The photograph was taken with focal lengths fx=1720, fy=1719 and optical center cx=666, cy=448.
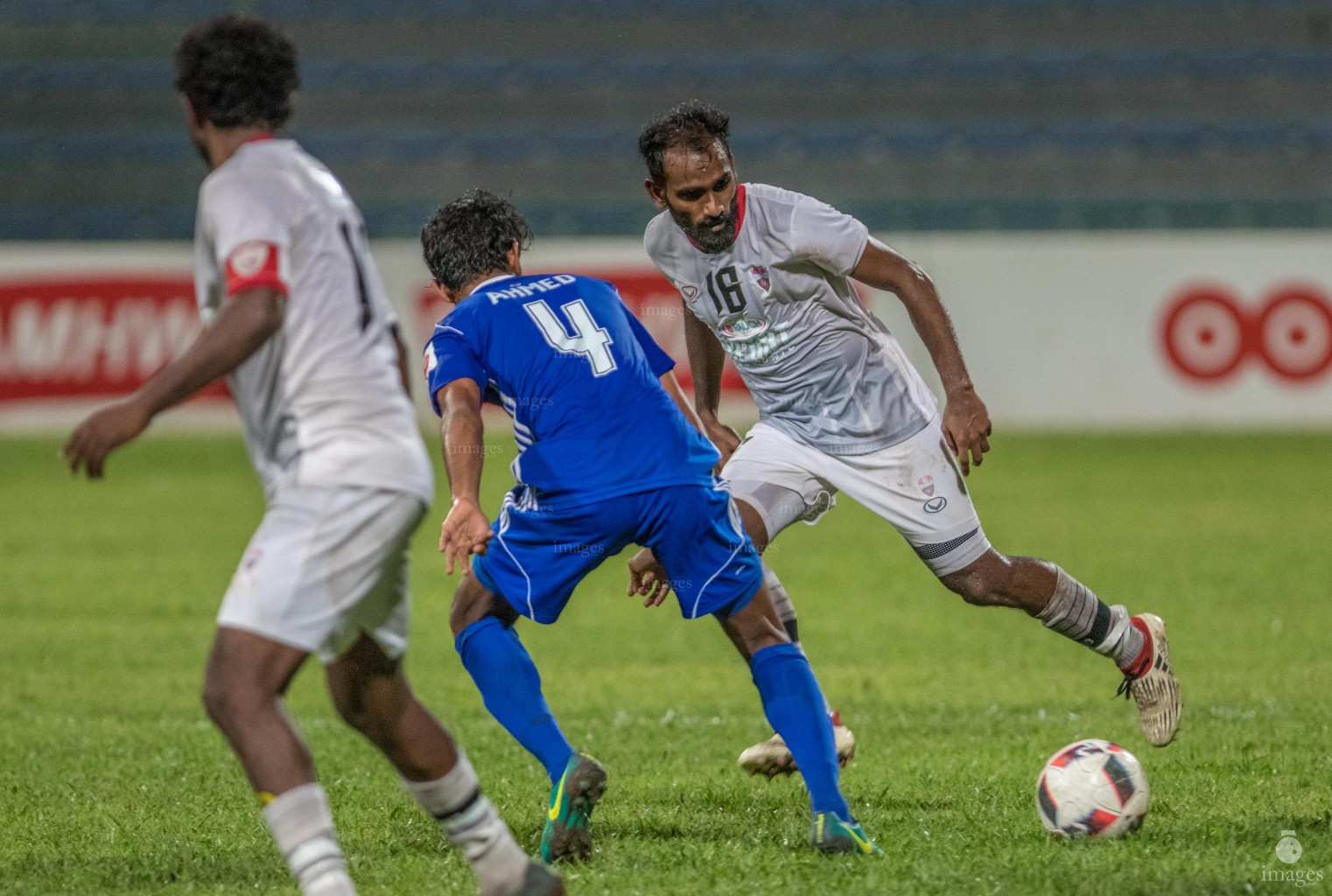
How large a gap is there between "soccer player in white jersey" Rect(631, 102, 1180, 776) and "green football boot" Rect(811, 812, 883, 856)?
796mm

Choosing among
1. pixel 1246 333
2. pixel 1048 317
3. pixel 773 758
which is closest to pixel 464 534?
pixel 773 758

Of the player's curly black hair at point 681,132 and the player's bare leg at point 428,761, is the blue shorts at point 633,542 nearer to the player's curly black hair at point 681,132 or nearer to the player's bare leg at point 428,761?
the player's bare leg at point 428,761

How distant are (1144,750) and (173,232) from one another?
15490 millimetres

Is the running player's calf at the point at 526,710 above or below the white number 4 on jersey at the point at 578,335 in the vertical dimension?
below

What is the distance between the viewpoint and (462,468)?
4.20 metres

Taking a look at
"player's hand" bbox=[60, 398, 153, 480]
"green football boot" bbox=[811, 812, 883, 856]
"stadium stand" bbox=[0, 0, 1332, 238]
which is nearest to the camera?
"player's hand" bbox=[60, 398, 153, 480]

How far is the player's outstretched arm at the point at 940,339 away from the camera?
192 inches

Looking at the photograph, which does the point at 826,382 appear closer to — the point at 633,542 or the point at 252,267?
the point at 633,542

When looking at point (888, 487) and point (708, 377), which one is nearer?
point (888, 487)

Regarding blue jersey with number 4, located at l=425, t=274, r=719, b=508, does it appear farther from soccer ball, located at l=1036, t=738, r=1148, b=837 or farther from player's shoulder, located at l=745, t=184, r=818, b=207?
soccer ball, located at l=1036, t=738, r=1148, b=837

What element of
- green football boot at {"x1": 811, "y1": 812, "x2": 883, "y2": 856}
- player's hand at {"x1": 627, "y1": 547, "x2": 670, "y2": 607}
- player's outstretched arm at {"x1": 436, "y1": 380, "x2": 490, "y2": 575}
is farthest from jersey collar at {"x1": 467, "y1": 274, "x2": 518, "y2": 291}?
green football boot at {"x1": 811, "y1": 812, "x2": 883, "y2": 856}

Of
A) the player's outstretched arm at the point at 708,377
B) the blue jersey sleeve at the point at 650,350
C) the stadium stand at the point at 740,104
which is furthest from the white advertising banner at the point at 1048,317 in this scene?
the blue jersey sleeve at the point at 650,350

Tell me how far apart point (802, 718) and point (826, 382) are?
139 centimetres

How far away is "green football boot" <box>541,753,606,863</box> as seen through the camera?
4277 millimetres
